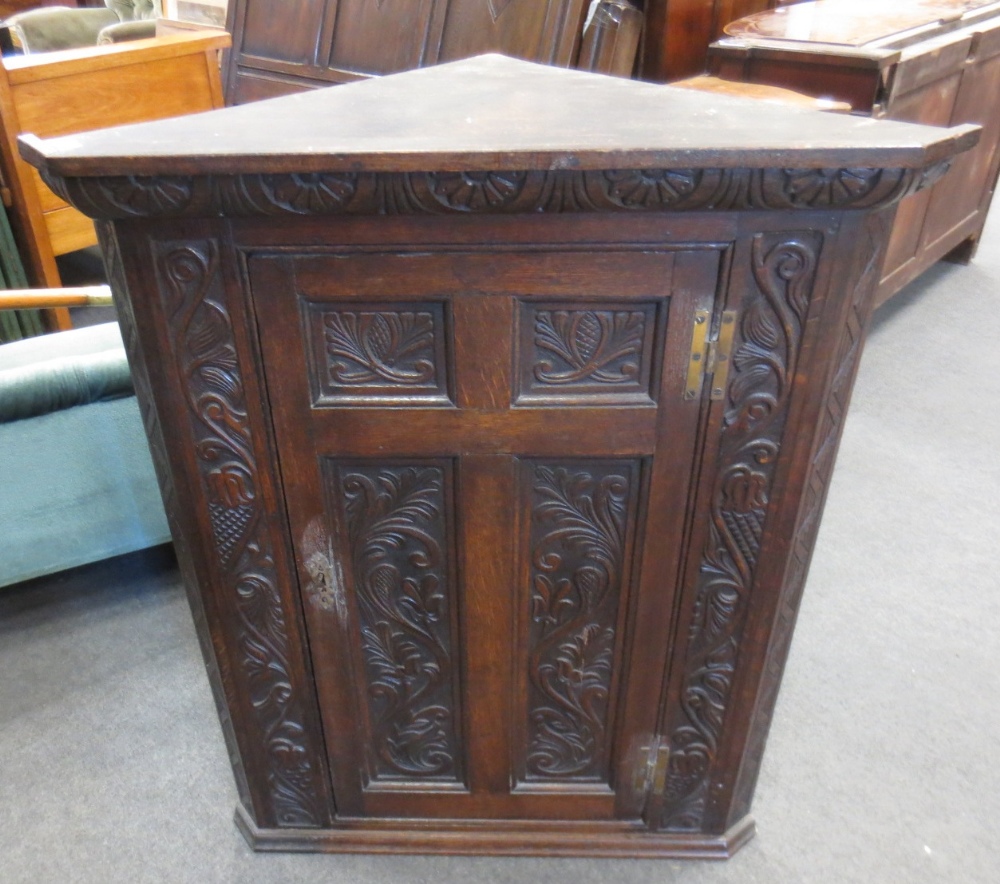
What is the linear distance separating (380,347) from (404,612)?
373 millimetres

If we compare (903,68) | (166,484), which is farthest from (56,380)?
(903,68)

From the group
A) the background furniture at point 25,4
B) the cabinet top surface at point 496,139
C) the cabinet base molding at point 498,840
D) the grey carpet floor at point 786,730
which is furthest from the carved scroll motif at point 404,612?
the background furniture at point 25,4

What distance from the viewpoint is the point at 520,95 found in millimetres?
923

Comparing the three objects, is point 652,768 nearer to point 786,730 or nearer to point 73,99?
point 786,730

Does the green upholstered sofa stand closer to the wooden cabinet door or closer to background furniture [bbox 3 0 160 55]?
the wooden cabinet door

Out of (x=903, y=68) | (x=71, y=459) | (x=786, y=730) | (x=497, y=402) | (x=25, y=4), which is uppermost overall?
(x=903, y=68)

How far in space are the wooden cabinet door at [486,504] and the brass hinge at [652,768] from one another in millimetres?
16

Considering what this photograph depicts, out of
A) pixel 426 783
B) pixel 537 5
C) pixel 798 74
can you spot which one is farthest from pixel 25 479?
pixel 798 74

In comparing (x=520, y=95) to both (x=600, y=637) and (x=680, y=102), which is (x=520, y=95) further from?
(x=600, y=637)

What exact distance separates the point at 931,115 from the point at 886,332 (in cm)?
74

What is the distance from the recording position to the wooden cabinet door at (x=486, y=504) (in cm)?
83

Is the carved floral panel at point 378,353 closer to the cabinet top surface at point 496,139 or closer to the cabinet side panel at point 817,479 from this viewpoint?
the cabinet top surface at point 496,139

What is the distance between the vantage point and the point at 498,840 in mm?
1280

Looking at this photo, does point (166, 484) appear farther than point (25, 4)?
No
